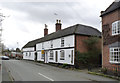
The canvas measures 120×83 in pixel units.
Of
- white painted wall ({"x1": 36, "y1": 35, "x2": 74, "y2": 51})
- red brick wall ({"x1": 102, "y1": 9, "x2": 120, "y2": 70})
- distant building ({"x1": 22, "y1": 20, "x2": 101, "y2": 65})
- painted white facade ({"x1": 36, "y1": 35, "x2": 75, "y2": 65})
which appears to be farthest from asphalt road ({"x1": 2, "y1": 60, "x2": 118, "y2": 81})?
white painted wall ({"x1": 36, "y1": 35, "x2": 74, "y2": 51})

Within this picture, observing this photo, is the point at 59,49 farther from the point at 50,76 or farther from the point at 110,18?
the point at 50,76

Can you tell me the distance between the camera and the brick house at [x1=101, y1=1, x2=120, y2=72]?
14.9m

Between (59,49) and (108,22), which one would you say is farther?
(59,49)

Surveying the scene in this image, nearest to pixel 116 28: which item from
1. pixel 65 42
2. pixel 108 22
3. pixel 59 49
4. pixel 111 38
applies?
pixel 111 38

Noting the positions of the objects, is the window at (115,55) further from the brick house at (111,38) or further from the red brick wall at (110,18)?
the red brick wall at (110,18)

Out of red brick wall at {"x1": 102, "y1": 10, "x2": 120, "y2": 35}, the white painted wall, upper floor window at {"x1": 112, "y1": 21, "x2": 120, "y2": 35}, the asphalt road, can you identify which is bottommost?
the asphalt road

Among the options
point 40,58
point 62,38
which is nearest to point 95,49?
point 62,38

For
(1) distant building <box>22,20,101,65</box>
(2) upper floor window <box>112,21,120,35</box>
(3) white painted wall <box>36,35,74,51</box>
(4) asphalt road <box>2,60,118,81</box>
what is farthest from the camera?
(3) white painted wall <box>36,35,74,51</box>

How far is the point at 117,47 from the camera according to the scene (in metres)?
14.7

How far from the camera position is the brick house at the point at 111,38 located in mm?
14891

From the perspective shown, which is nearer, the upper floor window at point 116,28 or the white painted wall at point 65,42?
the upper floor window at point 116,28

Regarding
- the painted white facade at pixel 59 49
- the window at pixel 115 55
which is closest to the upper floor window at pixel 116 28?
the window at pixel 115 55

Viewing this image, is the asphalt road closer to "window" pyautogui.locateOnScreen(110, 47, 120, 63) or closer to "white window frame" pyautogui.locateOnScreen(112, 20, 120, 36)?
"window" pyautogui.locateOnScreen(110, 47, 120, 63)

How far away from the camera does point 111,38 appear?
16094mm
